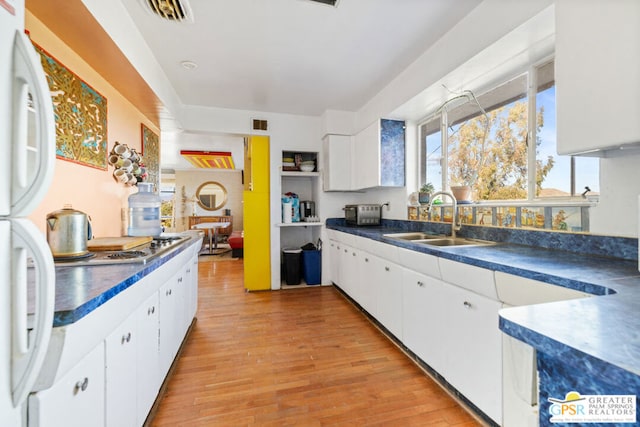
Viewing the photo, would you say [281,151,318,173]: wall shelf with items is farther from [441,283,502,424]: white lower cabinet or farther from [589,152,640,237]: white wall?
[589,152,640,237]: white wall

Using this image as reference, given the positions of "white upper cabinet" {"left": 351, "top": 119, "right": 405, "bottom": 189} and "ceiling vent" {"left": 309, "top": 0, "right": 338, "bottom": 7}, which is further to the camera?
"white upper cabinet" {"left": 351, "top": 119, "right": 405, "bottom": 189}

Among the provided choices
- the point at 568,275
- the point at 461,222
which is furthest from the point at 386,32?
the point at 568,275

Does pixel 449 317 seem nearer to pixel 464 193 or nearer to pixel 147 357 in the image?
pixel 464 193


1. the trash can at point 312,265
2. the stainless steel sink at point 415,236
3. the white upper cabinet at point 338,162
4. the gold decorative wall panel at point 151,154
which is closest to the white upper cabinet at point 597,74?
the stainless steel sink at point 415,236

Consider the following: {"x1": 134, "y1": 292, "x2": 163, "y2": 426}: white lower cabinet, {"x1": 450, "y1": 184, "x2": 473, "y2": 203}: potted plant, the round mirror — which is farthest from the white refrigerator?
the round mirror

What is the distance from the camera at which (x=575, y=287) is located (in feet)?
3.22

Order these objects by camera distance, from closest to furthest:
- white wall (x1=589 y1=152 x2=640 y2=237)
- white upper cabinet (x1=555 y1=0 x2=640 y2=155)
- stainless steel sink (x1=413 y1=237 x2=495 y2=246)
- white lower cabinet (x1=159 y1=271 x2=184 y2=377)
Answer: white upper cabinet (x1=555 y1=0 x2=640 y2=155) → white wall (x1=589 y1=152 x2=640 y2=237) → white lower cabinet (x1=159 y1=271 x2=184 y2=377) → stainless steel sink (x1=413 y1=237 x2=495 y2=246)

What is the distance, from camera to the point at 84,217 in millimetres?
1488

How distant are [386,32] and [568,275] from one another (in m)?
1.99

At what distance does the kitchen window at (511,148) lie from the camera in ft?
5.66

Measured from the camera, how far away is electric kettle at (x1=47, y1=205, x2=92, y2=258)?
4.52ft

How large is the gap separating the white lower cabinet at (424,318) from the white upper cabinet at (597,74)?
1017mm

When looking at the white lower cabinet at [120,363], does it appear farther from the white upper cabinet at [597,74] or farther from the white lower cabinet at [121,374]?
the white upper cabinet at [597,74]

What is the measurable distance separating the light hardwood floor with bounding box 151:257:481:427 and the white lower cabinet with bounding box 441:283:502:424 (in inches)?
6.9
